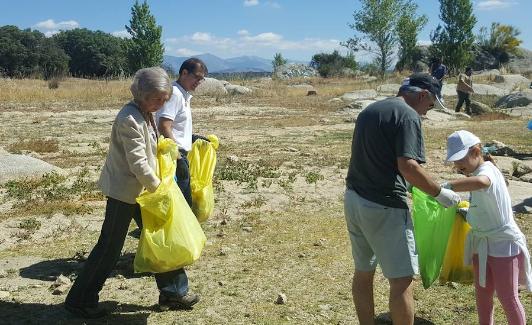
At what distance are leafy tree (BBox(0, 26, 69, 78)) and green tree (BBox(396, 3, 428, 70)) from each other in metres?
32.3

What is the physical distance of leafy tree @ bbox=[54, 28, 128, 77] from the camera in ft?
204

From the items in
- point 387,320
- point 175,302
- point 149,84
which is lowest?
point 387,320

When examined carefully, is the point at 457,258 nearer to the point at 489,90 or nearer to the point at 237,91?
the point at 489,90

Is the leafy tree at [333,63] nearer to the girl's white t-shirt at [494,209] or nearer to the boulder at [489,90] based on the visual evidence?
the boulder at [489,90]

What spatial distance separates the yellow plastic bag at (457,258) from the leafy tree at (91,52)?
5957cm

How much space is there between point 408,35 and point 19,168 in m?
45.5

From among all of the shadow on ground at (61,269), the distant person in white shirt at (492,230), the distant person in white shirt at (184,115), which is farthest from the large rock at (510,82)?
the distant person in white shirt at (492,230)

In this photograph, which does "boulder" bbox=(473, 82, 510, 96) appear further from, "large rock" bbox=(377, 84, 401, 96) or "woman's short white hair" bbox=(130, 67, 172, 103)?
"woman's short white hair" bbox=(130, 67, 172, 103)

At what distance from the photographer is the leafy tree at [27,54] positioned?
56.3m

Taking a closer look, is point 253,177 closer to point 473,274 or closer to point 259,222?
point 259,222

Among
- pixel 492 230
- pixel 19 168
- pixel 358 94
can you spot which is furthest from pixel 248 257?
pixel 358 94

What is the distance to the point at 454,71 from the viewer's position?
42656 mm

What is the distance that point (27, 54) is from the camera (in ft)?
187

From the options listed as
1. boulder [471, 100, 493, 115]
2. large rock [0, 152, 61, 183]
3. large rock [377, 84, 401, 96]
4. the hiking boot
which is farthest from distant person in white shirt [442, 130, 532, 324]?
large rock [377, 84, 401, 96]
